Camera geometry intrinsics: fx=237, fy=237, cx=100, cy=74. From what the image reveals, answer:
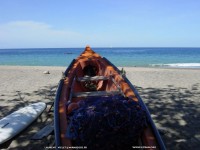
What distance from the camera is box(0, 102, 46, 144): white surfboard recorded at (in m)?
4.86

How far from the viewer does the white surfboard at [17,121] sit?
4865mm

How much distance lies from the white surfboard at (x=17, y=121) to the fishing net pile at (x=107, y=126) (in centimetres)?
227

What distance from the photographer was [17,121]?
5.55 metres

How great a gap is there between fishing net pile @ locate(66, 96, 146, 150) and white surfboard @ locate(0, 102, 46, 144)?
2268mm

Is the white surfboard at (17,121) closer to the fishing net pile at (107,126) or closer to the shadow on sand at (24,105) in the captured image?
the shadow on sand at (24,105)

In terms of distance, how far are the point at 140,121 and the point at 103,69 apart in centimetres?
439

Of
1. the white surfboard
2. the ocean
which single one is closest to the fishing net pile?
the white surfboard

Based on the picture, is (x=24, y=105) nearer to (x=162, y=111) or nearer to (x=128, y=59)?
(x=162, y=111)

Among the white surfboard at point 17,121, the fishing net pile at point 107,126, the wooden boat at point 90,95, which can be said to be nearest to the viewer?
the fishing net pile at point 107,126

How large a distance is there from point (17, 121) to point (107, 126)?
330 cm

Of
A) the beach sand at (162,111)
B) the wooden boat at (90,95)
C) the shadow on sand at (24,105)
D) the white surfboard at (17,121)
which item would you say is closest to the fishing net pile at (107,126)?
the wooden boat at (90,95)

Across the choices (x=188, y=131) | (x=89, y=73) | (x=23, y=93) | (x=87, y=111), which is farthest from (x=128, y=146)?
(x=23, y=93)

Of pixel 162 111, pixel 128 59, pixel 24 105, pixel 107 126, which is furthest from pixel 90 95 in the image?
pixel 128 59

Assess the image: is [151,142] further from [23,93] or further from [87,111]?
[23,93]
